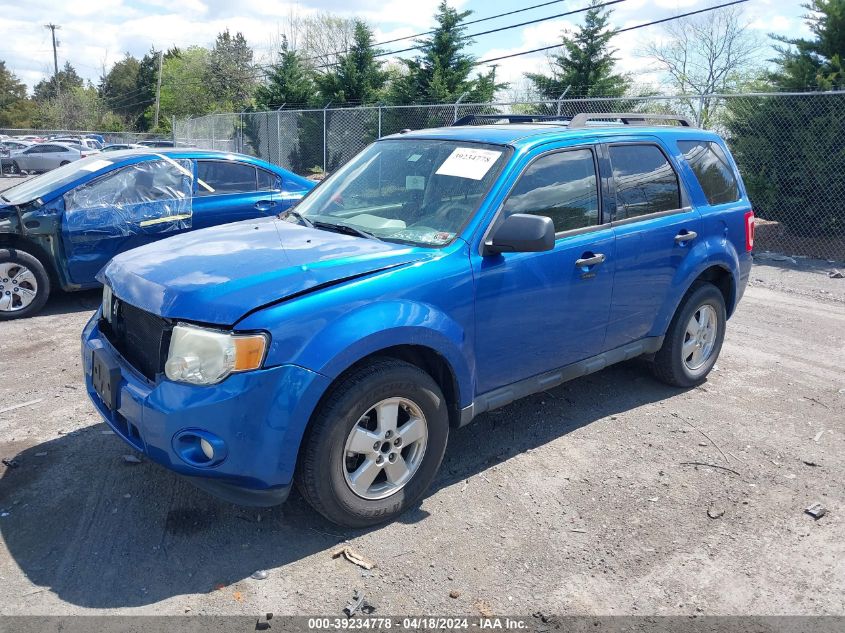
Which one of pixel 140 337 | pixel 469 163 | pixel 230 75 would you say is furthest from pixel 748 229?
pixel 230 75

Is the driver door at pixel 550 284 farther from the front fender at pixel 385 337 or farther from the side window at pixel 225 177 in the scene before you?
the side window at pixel 225 177

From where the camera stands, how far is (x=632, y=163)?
4.57m

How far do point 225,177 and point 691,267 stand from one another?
16.9ft

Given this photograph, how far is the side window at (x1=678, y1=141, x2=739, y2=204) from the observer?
505cm

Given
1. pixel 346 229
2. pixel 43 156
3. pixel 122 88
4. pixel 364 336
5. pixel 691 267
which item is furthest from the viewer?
pixel 122 88

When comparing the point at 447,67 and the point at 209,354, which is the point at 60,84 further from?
the point at 209,354

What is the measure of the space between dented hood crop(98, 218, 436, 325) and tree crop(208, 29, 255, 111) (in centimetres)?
5696

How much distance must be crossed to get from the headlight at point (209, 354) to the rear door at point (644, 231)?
7.93 ft

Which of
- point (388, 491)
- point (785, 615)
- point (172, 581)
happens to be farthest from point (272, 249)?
point (785, 615)

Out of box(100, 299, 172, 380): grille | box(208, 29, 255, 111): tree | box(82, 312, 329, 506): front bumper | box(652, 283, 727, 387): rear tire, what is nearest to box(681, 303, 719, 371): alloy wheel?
box(652, 283, 727, 387): rear tire

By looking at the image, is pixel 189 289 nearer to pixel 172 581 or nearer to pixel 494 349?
pixel 172 581

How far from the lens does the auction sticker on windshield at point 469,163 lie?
388 centimetres

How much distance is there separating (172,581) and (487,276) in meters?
2.04

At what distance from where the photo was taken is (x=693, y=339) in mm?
5203
